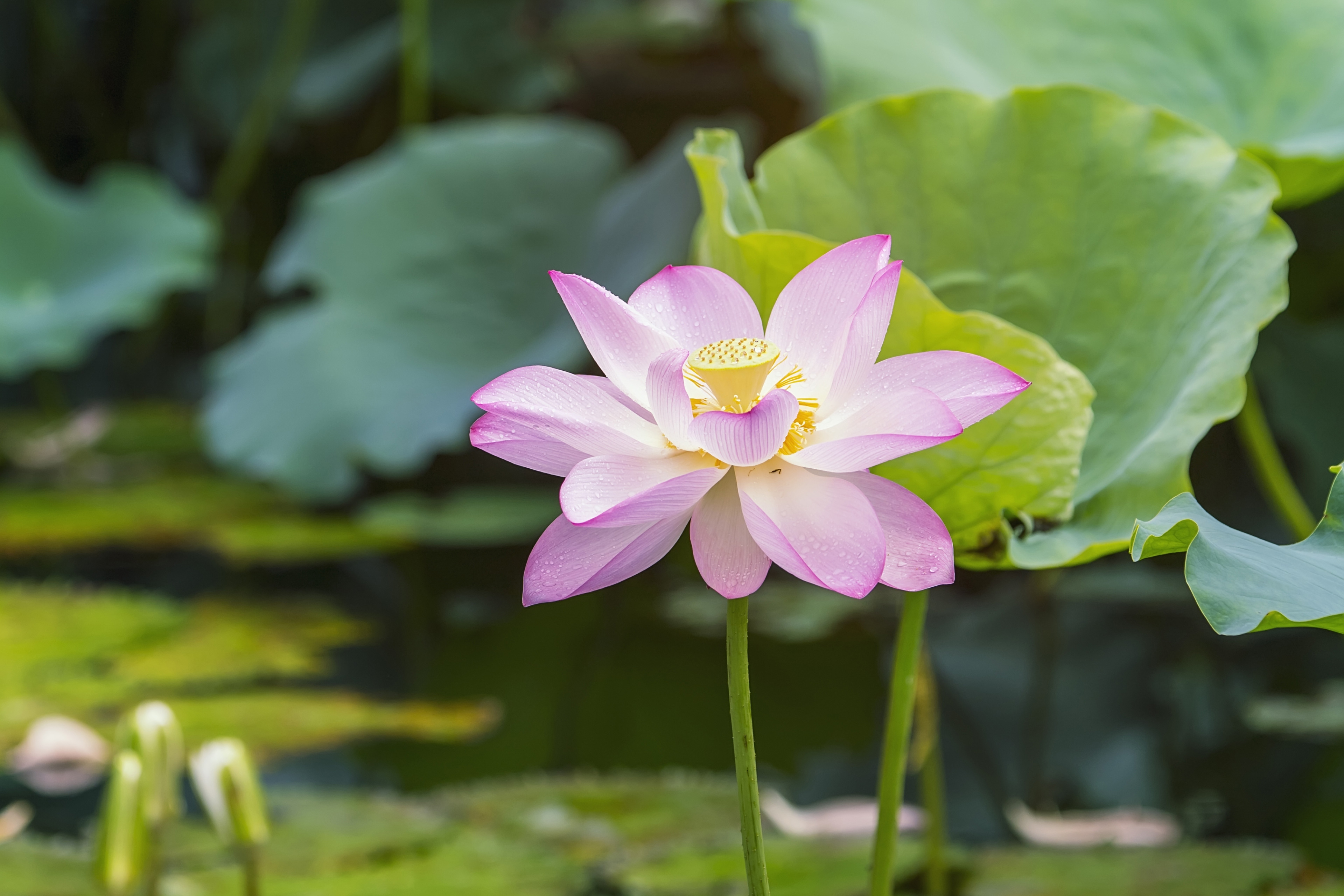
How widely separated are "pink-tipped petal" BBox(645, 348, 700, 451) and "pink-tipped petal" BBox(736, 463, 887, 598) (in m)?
0.02

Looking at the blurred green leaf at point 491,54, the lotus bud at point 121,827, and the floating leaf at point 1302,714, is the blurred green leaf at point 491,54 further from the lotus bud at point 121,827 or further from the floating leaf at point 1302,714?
the lotus bud at point 121,827

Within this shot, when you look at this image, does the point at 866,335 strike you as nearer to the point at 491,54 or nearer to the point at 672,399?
the point at 672,399

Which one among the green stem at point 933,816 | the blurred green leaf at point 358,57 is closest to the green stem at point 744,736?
the green stem at point 933,816

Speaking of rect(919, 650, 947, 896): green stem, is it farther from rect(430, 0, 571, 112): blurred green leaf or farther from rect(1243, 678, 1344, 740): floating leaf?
rect(430, 0, 571, 112): blurred green leaf

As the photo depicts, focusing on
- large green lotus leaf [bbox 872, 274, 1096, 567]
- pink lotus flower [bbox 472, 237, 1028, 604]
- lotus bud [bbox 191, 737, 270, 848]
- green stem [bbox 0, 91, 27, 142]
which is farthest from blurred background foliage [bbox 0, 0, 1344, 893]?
green stem [bbox 0, 91, 27, 142]

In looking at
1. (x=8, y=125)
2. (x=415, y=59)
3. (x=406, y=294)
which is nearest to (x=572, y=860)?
(x=406, y=294)

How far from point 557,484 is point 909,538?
6.37 feet

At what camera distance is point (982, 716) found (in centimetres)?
127

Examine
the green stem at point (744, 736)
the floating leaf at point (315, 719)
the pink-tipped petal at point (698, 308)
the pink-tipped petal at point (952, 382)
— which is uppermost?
the pink-tipped petal at point (698, 308)

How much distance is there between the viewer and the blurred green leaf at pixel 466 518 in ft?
6.23

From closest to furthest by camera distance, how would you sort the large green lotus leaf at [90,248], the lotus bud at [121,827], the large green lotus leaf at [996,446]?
the large green lotus leaf at [996,446], the lotus bud at [121,827], the large green lotus leaf at [90,248]

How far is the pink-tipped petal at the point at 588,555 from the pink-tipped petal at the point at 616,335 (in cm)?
5

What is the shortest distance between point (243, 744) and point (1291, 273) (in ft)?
5.18

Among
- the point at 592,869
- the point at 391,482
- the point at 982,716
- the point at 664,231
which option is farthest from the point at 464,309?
the point at 592,869
